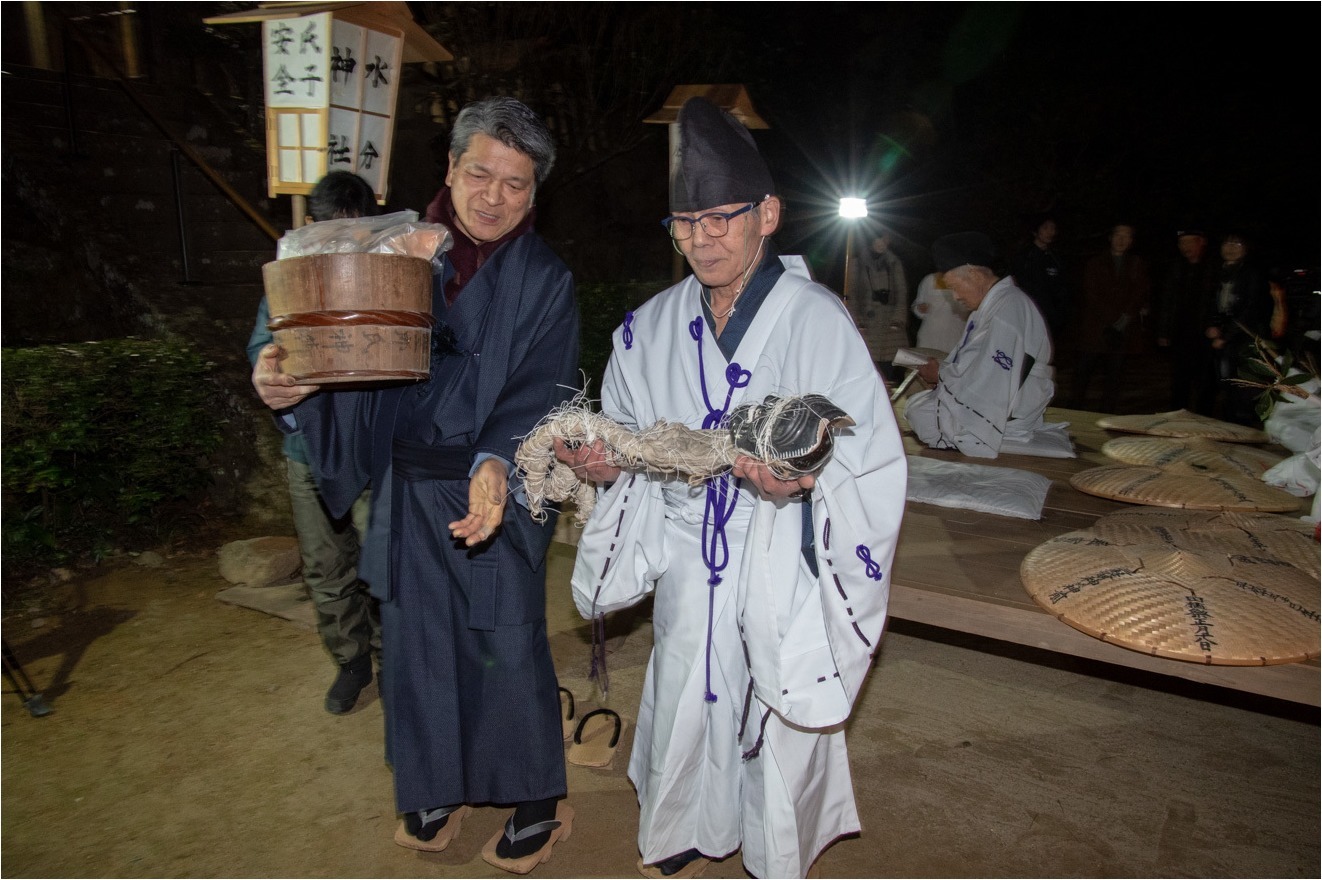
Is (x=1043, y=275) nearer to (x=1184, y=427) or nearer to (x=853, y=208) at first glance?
(x=1184, y=427)

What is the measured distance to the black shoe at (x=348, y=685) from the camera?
3.86 metres

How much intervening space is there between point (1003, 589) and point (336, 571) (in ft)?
9.23

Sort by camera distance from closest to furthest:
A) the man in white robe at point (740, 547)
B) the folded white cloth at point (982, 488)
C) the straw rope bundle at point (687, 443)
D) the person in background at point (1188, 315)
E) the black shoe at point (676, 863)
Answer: the straw rope bundle at point (687, 443)
the man in white robe at point (740, 547)
the black shoe at point (676, 863)
the folded white cloth at point (982, 488)
the person in background at point (1188, 315)

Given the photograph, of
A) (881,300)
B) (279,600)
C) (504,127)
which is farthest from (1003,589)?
(881,300)

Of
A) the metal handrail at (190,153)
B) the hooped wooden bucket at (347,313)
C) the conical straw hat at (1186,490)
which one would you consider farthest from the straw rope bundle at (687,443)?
the metal handrail at (190,153)

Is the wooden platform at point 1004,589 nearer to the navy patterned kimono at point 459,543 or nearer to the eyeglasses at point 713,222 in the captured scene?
the navy patterned kimono at point 459,543

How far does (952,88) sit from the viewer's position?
1662cm

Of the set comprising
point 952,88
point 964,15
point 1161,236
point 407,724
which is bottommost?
point 407,724

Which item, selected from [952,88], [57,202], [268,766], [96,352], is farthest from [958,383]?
[952,88]

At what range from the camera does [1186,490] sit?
410 cm

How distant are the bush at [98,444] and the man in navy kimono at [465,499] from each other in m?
3.21

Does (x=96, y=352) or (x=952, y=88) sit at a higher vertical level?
(x=952, y=88)

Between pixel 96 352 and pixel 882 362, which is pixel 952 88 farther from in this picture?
pixel 96 352

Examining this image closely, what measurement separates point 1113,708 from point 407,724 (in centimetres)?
318
